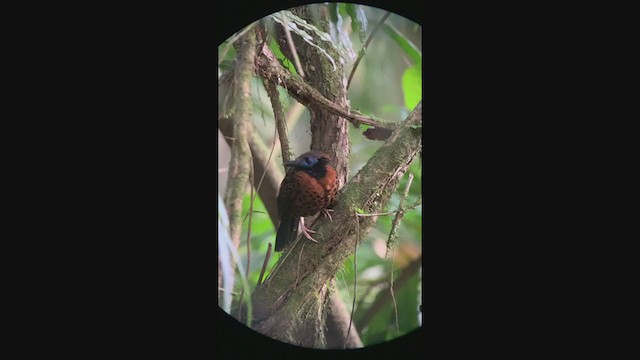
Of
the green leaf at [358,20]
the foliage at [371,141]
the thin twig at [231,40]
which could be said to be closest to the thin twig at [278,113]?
the foliage at [371,141]

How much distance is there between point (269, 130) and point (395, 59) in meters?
0.39

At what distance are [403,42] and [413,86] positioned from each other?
12cm

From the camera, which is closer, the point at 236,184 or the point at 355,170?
the point at 236,184

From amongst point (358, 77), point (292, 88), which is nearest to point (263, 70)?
point (292, 88)

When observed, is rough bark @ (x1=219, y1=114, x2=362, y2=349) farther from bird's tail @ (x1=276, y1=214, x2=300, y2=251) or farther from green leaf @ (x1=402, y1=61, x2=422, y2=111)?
green leaf @ (x1=402, y1=61, x2=422, y2=111)

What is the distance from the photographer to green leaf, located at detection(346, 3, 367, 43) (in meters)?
2.23

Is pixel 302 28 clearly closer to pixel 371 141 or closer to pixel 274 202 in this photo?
pixel 371 141

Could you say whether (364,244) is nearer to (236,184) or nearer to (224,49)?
(236,184)

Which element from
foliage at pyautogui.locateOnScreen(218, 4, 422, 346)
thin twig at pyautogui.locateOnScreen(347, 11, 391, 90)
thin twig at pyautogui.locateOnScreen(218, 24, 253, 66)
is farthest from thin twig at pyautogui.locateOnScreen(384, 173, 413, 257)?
thin twig at pyautogui.locateOnScreen(218, 24, 253, 66)

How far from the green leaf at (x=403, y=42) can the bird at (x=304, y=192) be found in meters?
0.35

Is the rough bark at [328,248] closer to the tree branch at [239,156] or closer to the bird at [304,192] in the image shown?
the bird at [304,192]

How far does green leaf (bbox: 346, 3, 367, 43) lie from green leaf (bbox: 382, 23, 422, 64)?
2.2 inches

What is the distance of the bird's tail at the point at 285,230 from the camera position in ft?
7.46

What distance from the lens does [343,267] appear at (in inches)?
90.0
